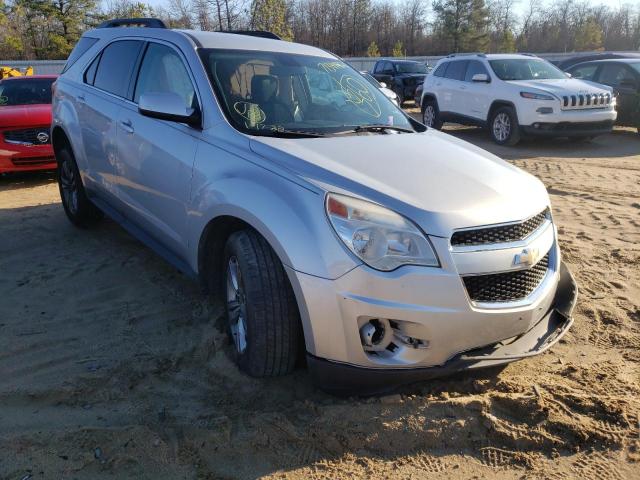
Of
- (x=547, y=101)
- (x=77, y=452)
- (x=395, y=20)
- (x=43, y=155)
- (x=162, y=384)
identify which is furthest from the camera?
(x=395, y=20)

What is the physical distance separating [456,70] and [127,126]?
33.5 feet

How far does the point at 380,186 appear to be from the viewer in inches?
102

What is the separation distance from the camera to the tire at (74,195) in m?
5.30

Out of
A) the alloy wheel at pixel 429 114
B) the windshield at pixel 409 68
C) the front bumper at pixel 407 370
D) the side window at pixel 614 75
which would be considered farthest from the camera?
the windshield at pixel 409 68

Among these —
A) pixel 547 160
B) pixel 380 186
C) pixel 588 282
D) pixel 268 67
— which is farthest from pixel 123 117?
pixel 547 160

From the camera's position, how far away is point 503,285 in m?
2.53

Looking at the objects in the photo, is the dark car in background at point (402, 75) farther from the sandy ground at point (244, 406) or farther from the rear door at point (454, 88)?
the sandy ground at point (244, 406)

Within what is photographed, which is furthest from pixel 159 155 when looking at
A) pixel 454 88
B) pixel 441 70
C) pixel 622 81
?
pixel 622 81

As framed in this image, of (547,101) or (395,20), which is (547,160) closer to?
(547,101)

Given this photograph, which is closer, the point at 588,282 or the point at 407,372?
the point at 407,372

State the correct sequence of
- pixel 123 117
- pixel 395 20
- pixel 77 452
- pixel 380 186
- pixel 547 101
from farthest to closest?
1. pixel 395 20
2. pixel 547 101
3. pixel 123 117
4. pixel 380 186
5. pixel 77 452

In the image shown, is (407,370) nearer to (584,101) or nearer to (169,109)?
(169,109)

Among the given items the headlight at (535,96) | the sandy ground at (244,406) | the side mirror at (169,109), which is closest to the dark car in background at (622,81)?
the headlight at (535,96)

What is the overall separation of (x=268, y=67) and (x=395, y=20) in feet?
204
